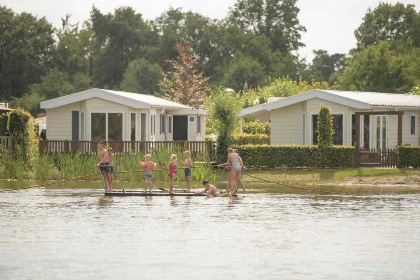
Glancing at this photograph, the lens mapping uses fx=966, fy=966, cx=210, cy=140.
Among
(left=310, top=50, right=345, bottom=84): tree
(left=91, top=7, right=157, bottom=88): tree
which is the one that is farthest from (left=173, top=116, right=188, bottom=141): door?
(left=310, top=50, right=345, bottom=84): tree

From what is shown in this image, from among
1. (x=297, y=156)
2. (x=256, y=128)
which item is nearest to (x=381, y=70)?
(x=256, y=128)

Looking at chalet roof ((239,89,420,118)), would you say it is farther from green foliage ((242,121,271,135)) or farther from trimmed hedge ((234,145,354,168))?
green foliage ((242,121,271,135))

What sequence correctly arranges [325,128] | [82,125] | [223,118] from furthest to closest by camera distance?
[82,125] → [223,118] → [325,128]

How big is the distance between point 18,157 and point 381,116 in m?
18.6

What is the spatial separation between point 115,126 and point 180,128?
932 cm

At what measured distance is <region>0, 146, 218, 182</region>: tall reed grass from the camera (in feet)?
140

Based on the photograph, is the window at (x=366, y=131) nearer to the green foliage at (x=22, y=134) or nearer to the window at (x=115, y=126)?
the window at (x=115, y=126)

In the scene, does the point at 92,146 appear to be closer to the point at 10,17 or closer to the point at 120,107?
the point at 120,107

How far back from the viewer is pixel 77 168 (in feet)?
142

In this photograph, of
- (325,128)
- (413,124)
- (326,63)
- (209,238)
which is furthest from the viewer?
(326,63)

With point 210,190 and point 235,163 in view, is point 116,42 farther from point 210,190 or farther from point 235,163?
point 210,190

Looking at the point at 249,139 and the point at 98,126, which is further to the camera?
the point at 249,139

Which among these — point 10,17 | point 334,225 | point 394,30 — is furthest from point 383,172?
point 394,30

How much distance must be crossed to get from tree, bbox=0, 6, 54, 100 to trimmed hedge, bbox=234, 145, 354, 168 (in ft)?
186
